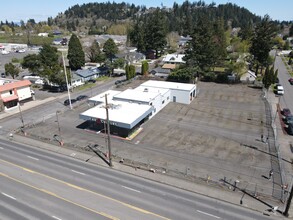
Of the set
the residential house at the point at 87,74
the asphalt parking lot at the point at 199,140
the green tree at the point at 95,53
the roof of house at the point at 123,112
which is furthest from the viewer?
the green tree at the point at 95,53

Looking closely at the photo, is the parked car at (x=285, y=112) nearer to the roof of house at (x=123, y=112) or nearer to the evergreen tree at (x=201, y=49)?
the roof of house at (x=123, y=112)

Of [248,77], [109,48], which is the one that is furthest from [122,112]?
[109,48]

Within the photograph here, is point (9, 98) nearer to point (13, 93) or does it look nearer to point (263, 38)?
point (13, 93)

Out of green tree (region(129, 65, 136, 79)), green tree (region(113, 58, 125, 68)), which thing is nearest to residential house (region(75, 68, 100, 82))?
green tree (region(113, 58, 125, 68))

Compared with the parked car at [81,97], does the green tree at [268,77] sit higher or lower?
higher

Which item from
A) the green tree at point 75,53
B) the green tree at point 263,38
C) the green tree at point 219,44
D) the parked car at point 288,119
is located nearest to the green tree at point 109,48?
the green tree at point 75,53

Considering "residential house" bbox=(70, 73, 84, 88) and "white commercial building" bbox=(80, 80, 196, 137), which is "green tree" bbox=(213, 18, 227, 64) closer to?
"white commercial building" bbox=(80, 80, 196, 137)

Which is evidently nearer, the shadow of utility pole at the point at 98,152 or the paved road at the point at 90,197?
the paved road at the point at 90,197
